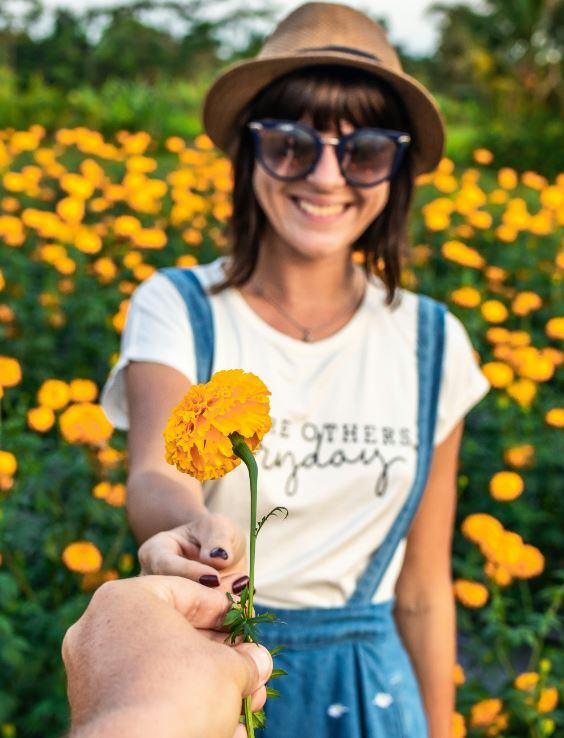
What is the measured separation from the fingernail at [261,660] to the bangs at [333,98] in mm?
966

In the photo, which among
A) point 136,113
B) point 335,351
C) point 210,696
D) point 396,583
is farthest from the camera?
point 136,113

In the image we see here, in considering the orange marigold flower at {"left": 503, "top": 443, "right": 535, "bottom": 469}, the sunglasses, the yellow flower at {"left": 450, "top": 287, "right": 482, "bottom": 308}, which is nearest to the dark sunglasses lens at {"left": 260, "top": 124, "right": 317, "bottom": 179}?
the sunglasses

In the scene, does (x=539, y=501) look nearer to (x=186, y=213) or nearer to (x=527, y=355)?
(x=527, y=355)

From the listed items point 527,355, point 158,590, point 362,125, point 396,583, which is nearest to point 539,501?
point 527,355

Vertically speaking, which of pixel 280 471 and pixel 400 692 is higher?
pixel 280 471

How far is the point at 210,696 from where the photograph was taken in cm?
48

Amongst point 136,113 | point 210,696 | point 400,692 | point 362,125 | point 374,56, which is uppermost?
point 136,113

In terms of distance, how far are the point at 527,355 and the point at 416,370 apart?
1251 millimetres

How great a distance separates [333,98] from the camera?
137 cm

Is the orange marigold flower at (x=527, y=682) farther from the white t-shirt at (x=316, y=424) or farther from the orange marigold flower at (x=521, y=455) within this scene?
the orange marigold flower at (x=521, y=455)

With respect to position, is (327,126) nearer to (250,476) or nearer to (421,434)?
(421,434)

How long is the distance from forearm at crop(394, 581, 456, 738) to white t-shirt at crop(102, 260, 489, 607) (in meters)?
0.11

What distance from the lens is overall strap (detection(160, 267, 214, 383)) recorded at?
130cm

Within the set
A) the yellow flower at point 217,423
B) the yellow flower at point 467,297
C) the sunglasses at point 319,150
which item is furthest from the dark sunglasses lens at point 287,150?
the yellow flower at point 467,297
